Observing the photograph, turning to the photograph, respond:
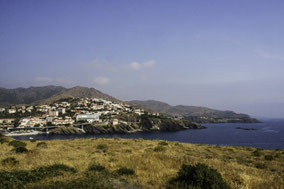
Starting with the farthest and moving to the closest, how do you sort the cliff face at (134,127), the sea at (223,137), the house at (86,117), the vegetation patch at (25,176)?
the house at (86,117)
the cliff face at (134,127)
the sea at (223,137)
the vegetation patch at (25,176)

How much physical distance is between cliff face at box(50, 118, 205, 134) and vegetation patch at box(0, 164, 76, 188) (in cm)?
11649

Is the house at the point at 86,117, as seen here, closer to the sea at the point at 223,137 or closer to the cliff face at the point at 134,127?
the cliff face at the point at 134,127

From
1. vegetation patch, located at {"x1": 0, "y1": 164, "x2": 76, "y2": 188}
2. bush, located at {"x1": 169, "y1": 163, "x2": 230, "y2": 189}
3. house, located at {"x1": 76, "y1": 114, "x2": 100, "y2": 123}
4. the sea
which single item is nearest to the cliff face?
the sea

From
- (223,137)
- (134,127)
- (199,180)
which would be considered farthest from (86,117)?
(199,180)

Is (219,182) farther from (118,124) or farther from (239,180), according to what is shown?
(118,124)

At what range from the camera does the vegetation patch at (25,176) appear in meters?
5.58

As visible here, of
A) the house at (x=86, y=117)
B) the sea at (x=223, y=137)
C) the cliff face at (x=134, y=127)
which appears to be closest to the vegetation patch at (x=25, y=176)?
the sea at (x=223, y=137)

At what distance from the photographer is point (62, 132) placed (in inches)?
4537

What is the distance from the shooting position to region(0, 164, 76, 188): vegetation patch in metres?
5.58

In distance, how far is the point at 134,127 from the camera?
133 meters

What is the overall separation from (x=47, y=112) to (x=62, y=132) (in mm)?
65348

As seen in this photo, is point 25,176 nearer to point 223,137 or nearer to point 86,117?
point 223,137

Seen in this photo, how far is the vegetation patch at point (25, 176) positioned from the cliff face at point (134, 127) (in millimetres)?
116493

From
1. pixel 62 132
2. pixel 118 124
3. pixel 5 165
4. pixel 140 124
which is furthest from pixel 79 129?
pixel 5 165
